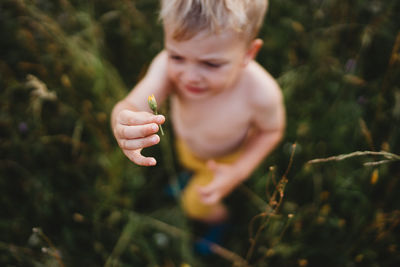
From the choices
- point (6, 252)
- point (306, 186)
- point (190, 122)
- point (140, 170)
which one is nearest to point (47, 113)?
point (140, 170)

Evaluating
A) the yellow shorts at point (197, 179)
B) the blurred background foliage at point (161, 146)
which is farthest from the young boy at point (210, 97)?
the blurred background foliage at point (161, 146)

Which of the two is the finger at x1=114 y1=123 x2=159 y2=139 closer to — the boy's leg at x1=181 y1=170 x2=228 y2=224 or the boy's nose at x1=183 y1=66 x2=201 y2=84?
the boy's nose at x1=183 y1=66 x2=201 y2=84

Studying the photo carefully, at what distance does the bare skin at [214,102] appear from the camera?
1020 millimetres

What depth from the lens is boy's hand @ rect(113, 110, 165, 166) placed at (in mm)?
703

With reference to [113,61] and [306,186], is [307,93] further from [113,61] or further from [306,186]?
[113,61]

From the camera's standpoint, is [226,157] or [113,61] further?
[113,61]

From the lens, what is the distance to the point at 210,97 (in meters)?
1.31

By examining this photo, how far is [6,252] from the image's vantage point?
1375mm

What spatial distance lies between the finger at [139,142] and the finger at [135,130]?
0.01 meters

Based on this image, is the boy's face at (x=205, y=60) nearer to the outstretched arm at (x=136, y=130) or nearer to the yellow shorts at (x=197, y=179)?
the outstretched arm at (x=136, y=130)

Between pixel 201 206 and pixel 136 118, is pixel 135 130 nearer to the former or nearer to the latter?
pixel 136 118

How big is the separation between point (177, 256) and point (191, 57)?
1.18 meters

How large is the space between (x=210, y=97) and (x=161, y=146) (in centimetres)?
86

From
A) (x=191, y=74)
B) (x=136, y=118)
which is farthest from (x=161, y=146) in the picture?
(x=136, y=118)
